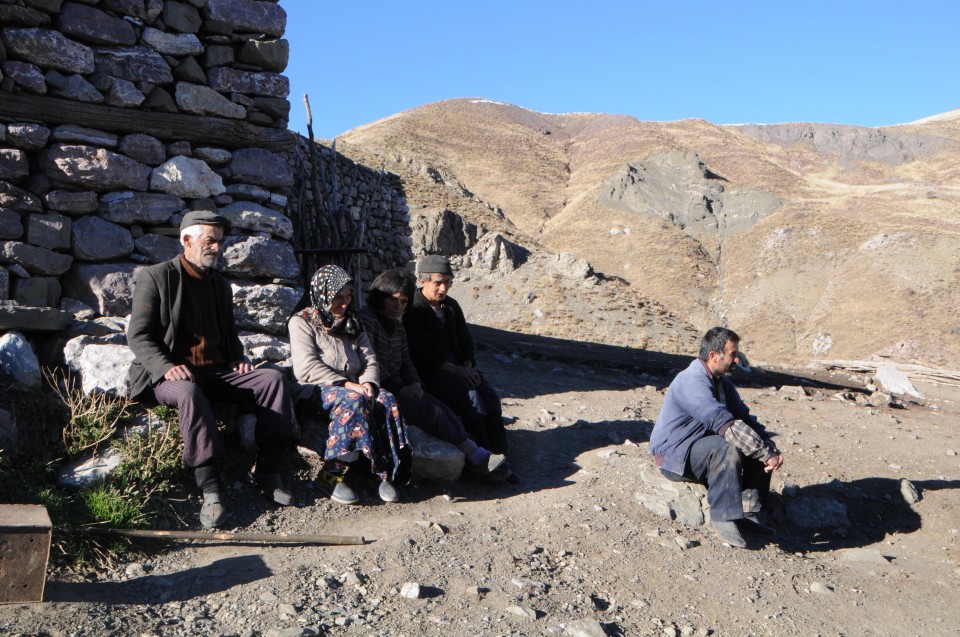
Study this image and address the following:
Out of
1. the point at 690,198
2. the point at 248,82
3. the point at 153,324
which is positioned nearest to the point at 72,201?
the point at 153,324

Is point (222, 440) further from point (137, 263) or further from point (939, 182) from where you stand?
point (939, 182)

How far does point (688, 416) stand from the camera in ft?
16.4

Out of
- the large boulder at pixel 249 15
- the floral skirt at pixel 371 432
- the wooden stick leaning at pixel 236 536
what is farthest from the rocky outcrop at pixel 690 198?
the wooden stick leaning at pixel 236 536

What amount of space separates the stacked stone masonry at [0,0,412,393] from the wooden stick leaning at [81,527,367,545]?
1.07 metres

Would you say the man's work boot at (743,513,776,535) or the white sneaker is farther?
the man's work boot at (743,513,776,535)

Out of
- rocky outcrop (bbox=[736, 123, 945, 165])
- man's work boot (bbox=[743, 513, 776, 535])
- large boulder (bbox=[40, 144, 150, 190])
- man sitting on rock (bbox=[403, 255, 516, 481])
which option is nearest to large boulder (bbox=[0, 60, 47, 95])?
large boulder (bbox=[40, 144, 150, 190])

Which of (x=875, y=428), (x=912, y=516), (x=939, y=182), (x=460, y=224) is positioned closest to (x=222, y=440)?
(x=912, y=516)

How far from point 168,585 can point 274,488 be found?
104 centimetres

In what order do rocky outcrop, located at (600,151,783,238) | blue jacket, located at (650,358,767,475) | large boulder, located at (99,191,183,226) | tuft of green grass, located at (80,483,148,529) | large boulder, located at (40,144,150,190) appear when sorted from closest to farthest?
tuft of green grass, located at (80,483,148,529)
blue jacket, located at (650,358,767,475)
large boulder, located at (40,144,150,190)
large boulder, located at (99,191,183,226)
rocky outcrop, located at (600,151,783,238)

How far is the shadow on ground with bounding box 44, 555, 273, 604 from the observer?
3.31 m

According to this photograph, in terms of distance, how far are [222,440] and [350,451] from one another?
688mm

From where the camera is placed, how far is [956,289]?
21.9 meters

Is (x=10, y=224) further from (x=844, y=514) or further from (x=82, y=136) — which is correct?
(x=844, y=514)

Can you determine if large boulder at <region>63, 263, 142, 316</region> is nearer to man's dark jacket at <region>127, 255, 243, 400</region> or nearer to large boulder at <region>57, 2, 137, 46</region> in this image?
man's dark jacket at <region>127, 255, 243, 400</region>
